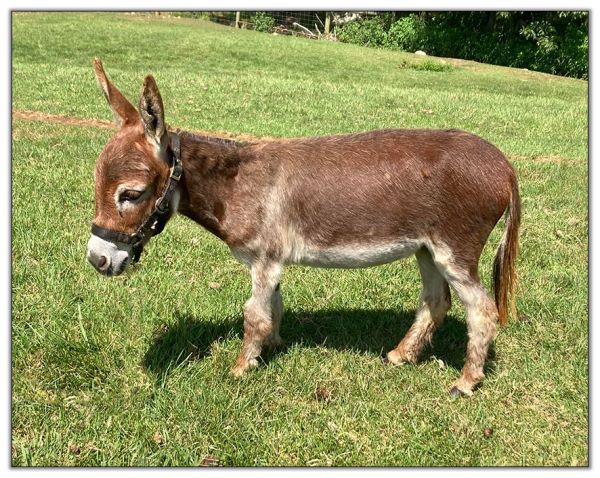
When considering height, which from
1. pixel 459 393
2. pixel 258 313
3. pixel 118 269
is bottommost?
pixel 459 393

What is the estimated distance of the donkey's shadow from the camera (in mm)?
4539

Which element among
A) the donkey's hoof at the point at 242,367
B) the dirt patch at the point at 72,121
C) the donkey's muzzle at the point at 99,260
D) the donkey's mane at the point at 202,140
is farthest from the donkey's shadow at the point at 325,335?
the dirt patch at the point at 72,121

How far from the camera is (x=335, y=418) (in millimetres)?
3980

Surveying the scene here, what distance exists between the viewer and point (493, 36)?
27.1 meters

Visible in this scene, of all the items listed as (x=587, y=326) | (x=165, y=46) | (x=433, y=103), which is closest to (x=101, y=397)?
(x=587, y=326)

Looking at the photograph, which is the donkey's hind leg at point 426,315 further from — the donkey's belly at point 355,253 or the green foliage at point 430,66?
the green foliage at point 430,66

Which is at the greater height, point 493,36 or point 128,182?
point 128,182

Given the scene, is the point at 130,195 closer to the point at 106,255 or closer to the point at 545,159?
the point at 106,255

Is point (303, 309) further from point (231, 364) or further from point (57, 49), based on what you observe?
point (57, 49)

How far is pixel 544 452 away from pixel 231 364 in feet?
7.57

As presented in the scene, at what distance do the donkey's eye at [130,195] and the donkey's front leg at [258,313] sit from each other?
3.22ft

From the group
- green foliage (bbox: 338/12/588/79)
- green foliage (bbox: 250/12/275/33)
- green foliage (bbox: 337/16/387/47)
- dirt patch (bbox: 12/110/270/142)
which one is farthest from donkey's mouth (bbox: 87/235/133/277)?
green foliage (bbox: 250/12/275/33)

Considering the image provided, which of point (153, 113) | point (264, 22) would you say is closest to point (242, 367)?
point (153, 113)

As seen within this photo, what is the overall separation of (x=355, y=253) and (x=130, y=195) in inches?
63.2
